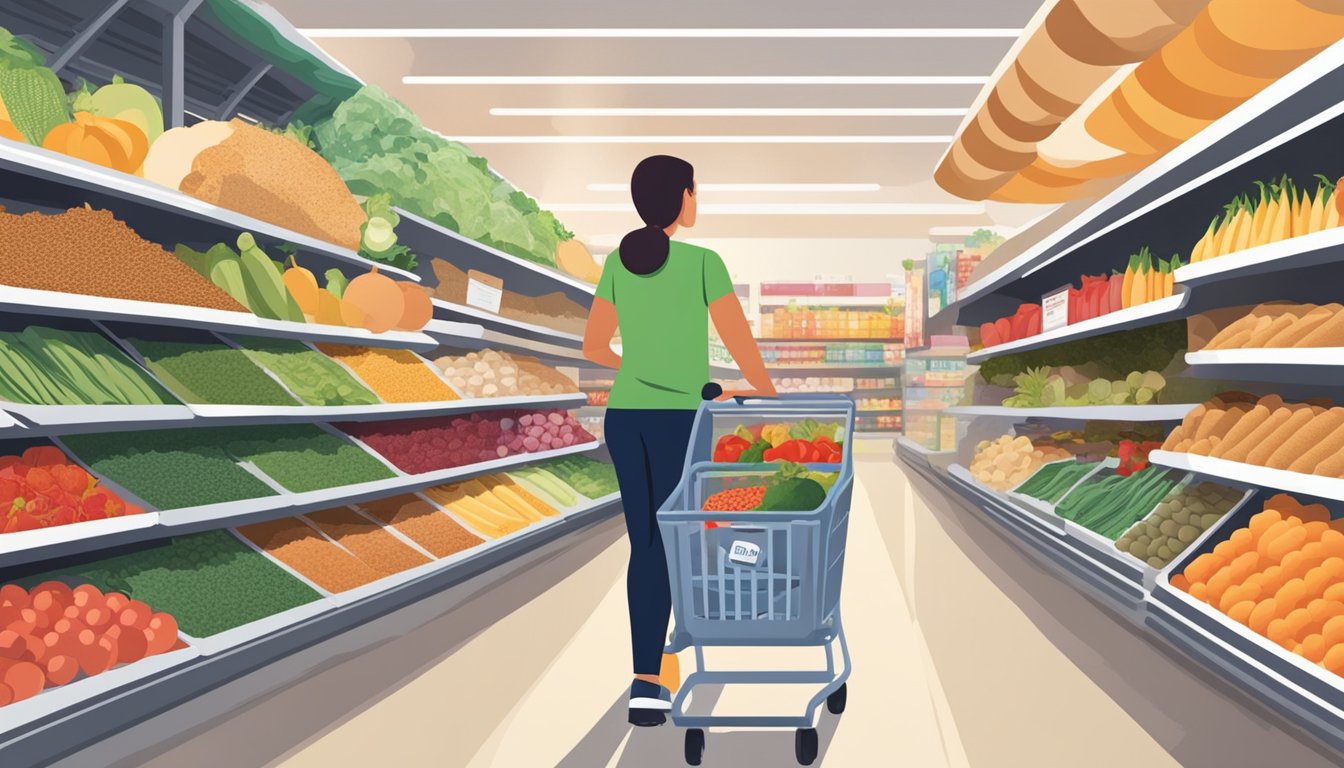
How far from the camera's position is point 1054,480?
573 cm

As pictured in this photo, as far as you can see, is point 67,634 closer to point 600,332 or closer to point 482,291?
point 600,332

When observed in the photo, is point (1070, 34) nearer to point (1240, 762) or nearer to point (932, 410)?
point (1240, 762)

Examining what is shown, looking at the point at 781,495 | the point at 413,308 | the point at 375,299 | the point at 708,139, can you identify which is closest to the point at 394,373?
the point at 413,308

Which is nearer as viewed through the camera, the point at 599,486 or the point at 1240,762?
the point at 1240,762

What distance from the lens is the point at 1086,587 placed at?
4.33 m

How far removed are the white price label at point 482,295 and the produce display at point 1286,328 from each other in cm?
399

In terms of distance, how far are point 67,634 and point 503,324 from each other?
4143 mm

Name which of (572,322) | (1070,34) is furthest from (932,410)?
(1070,34)

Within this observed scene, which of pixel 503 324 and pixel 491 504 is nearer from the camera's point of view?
pixel 491 504

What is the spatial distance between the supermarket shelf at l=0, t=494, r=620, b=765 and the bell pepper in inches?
58.9

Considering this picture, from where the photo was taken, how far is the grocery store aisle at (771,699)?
273 cm

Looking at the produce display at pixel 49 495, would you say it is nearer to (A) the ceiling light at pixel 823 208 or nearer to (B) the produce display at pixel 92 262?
(B) the produce display at pixel 92 262

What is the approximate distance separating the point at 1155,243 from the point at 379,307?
13.2ft

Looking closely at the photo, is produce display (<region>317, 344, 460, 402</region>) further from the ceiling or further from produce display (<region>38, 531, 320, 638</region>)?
the ceiling
